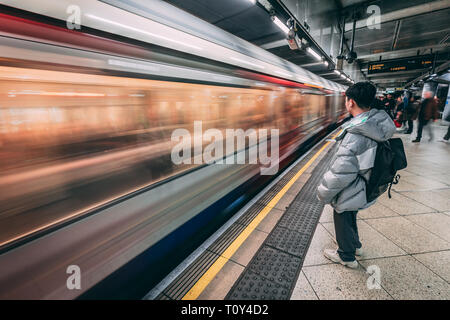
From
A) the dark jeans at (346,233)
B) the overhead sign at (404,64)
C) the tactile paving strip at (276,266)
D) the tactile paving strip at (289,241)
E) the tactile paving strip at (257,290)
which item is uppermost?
the overhead sign at (404,64)

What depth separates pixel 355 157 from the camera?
4.72 feet

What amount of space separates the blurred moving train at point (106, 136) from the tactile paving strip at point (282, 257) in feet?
2.24

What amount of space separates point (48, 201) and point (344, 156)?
3.43 meters

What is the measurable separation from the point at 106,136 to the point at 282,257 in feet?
8.08

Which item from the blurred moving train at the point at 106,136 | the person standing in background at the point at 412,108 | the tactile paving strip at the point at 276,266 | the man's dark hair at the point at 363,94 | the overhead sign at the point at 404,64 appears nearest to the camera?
the blurred moving train at the point at 106,136

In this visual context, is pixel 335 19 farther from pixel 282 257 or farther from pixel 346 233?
pixel 282 257

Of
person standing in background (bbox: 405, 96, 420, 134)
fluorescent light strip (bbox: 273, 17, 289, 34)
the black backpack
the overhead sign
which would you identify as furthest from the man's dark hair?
the overhead sign

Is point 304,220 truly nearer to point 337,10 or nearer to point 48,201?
point 48,201

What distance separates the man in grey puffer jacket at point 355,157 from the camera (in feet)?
4.51

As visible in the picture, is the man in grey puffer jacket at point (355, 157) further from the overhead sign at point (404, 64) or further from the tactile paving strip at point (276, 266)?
the overhead sign at point (404, 64)

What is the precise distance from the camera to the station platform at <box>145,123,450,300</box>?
1.50 metres

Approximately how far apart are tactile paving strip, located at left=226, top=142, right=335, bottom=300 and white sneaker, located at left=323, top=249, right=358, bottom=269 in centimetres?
19

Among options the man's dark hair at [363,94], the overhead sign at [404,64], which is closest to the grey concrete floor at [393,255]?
the man's dark hair at [363,94]

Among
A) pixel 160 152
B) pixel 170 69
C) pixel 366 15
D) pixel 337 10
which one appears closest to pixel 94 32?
pixel 170 69
